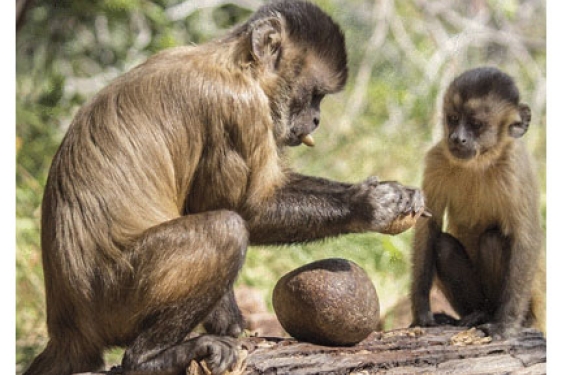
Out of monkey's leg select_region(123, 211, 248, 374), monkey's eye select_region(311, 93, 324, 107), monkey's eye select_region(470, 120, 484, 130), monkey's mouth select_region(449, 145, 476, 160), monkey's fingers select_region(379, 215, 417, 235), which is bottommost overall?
monkey's leg select_region(123, 211, 248, 374)

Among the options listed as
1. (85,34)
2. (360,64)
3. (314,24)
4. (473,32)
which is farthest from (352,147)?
(85,34)

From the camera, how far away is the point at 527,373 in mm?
5801

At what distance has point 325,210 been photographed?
201 inches

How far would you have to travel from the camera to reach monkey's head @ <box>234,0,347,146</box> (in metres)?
5.23

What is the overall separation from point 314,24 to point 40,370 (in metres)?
2.50

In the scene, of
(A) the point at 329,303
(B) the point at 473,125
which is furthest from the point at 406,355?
(B) the point at 473,125

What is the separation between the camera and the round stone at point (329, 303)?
16.9 ft

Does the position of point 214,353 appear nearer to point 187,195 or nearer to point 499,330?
point 187,195

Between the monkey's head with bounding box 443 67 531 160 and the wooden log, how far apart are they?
4.13 feet

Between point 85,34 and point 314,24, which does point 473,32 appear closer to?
point 314,24

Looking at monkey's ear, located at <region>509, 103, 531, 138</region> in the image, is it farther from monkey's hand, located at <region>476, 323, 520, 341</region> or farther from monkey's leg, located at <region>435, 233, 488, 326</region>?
monkey's hand, located at <region>476, 323, 520, 341</region>

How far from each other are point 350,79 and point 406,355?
2.12 meters

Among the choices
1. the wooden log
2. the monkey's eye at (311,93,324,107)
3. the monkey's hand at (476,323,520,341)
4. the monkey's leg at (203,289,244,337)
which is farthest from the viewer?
the monkey's hand at (476,323,520,341)

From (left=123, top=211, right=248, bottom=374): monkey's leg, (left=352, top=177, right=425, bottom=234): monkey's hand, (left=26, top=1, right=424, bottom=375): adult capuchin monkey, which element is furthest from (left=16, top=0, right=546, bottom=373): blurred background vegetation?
(left=352, top=177, right=425, bottom=234): monkey's hand
